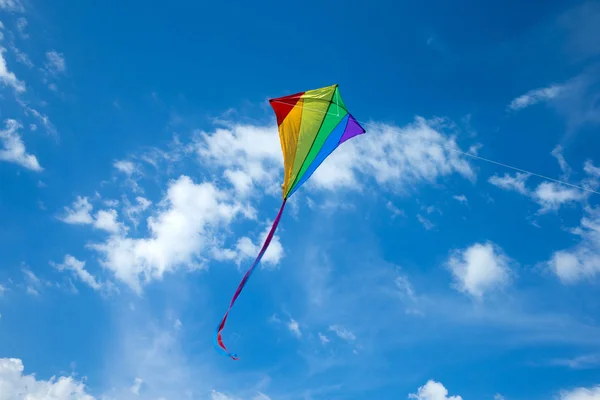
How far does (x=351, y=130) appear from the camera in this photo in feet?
42.8

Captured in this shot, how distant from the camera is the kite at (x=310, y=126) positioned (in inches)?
486

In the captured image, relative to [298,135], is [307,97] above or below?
above

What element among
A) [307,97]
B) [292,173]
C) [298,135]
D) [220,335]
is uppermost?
[307,97]

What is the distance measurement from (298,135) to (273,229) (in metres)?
3.99

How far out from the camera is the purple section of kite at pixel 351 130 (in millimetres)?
12805

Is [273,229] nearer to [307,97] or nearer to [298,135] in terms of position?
[298,135]

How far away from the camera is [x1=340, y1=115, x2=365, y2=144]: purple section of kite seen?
12805 millimetres

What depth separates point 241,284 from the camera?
373 inches

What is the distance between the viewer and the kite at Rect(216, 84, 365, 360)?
1234cm

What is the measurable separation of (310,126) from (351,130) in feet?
4.77

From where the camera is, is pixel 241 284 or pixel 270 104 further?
pixel 270 104

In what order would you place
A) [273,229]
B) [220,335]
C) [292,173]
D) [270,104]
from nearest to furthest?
[220,335] < [273,229] < [292,173] < [270,104]

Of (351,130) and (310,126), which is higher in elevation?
(351,130)

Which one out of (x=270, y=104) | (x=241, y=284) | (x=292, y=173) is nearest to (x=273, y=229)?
(x=241, y=284)
